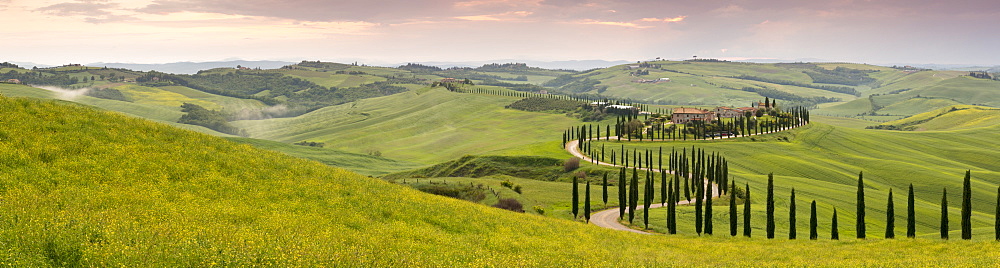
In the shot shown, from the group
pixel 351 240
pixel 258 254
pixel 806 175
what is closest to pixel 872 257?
pixel 351 240

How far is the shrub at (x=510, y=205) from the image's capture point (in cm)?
7975

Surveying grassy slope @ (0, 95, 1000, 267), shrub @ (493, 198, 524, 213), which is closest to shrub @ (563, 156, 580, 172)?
shrub @ (493, 198, 524, 213)

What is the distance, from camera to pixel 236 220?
110 feet

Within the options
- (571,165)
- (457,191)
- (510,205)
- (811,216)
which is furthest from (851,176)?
(457,191)

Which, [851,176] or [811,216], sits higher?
[811,216]

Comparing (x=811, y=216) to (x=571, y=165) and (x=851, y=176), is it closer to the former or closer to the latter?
(x=571, y=165)

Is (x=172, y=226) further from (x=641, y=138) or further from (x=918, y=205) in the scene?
(x=641, y=138)

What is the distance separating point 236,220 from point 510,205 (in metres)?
50.7

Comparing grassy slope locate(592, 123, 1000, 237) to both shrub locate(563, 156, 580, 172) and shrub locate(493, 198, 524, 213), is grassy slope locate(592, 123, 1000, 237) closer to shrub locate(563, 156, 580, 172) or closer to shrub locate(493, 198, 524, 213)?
shrub locate(563, 156, 580, 172)

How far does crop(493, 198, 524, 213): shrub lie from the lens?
79750 mm

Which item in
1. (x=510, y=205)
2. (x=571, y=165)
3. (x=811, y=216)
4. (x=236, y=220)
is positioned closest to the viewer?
(x=236, y=220)

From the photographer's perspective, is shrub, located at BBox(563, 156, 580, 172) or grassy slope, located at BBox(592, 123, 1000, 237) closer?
grassy slope, located at BBox(592, 123, 1000, 237)

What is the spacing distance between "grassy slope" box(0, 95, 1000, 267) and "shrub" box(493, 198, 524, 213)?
2574 centimetres

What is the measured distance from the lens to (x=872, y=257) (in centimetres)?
4850
